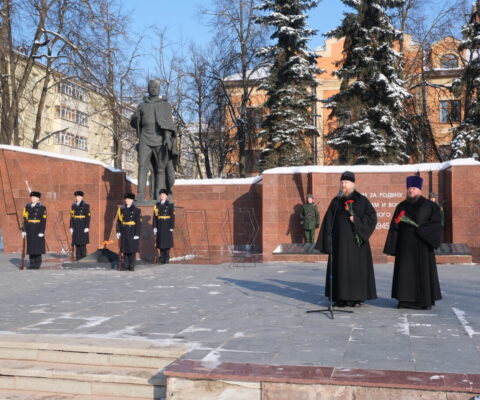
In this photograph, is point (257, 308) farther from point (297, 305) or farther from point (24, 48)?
point (24, 48)

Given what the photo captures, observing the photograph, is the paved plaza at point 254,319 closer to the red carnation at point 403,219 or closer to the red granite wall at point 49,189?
the red carnation at point 403,219

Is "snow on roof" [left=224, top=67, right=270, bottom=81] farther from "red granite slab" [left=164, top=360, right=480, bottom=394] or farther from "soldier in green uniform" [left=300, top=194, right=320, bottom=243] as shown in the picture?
"red granite slab" [left=164, top=360, right=480, bottom=394]

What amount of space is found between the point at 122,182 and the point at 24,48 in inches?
341

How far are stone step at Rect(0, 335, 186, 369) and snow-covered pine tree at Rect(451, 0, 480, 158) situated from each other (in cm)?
2084

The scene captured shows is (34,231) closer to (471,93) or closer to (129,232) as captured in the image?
(129,232)

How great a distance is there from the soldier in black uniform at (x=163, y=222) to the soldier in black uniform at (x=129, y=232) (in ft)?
3.17

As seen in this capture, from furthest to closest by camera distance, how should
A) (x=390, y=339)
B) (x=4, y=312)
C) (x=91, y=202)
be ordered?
(x=91, y=202), (x=4, y=312), (x=390, y=339)

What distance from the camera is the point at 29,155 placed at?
18781 mm

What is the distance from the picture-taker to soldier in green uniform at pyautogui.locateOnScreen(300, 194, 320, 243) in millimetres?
16188

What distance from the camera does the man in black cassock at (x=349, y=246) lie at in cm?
737

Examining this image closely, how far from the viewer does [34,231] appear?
13.4m

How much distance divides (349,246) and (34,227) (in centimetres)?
848

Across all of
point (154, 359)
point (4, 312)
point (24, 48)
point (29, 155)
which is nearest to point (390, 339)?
point (154, 359)

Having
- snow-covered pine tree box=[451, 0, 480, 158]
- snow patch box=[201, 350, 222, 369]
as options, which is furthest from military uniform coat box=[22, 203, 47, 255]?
snow-covered pine tree box=[451, 0, 480, 158]
